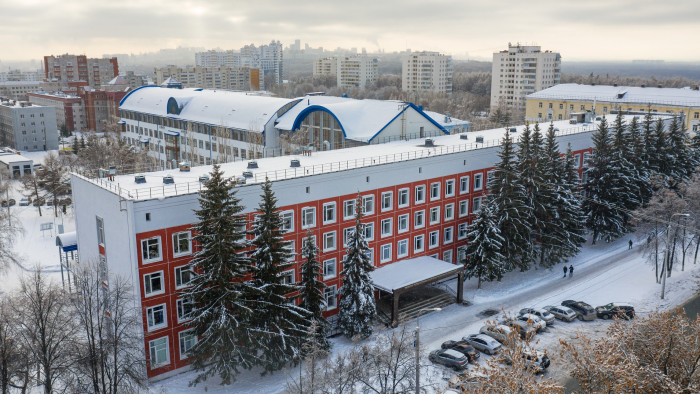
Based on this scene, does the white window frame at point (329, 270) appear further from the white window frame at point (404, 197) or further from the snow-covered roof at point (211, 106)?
the snow-covered roof at point (211, 106)

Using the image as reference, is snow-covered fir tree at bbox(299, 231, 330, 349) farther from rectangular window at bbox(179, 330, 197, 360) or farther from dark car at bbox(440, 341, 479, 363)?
dark car at bbox(440, 341, 479, 363)

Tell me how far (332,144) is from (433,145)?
15029mm

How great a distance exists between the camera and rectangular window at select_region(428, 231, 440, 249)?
133 feet

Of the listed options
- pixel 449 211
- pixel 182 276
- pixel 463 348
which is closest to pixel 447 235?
pixel 449 211

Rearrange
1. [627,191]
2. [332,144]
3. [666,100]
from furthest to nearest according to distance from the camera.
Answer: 1. [666,100]
2. [332,144]
3. [627,191]

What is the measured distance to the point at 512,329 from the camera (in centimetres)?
1688

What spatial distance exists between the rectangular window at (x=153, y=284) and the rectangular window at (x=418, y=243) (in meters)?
17.8

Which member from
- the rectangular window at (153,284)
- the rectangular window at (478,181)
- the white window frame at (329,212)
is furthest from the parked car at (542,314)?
the rectangular window at (153,284)

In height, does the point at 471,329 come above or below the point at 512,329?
below

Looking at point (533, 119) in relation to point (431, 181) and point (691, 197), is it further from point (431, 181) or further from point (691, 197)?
point (431, 181)

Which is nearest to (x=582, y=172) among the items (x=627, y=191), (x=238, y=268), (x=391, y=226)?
(x=627, y=191)

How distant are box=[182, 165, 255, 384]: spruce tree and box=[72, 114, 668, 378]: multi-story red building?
207 cm

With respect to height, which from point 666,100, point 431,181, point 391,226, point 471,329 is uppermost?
point 666,100

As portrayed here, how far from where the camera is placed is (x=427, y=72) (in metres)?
176
